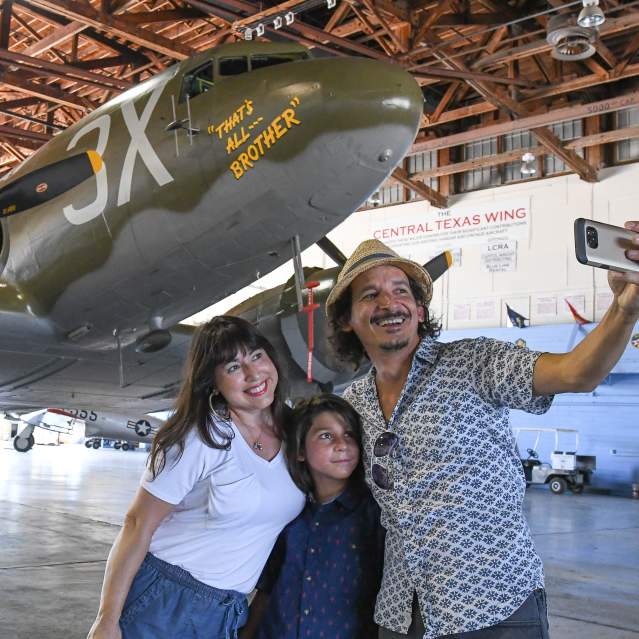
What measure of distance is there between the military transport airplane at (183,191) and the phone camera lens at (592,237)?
3.66 metres

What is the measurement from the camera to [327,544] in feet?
7.52

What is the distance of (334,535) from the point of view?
7.54 ft

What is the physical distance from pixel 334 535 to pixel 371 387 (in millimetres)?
482

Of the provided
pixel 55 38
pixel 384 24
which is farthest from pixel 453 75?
pixel 55 38

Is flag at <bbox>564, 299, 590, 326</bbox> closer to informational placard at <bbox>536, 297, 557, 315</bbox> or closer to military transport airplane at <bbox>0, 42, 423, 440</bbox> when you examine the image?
informational placard at <bbox>536, 297, 557, 315</bbox>

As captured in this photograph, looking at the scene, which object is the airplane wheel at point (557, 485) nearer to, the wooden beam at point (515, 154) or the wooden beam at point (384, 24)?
the wooden beam at point (515, 154)

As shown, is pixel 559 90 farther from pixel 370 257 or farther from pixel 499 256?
pixel 370 257

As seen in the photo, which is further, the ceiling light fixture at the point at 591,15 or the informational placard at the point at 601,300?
the informational placard at the point at 601,300

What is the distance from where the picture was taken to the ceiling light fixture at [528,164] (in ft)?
71.9

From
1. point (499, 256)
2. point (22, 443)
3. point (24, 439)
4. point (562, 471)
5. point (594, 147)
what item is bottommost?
point (22, 443)

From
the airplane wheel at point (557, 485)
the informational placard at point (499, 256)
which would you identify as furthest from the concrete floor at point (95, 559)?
the informational placard at point (499, 256)

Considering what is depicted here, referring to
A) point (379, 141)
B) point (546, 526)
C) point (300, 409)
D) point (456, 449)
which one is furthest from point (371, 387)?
point (546, 526)

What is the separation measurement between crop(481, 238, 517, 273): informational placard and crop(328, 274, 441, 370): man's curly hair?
73.2 ft

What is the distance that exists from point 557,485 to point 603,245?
18.1 metres
